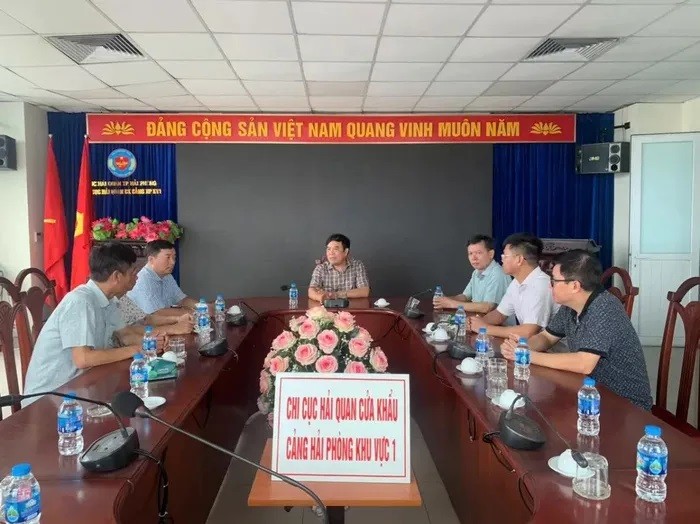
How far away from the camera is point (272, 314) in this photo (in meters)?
3.30

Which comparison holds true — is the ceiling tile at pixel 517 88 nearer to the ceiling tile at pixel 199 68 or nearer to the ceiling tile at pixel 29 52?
the ceiling tile at pixel 199 68

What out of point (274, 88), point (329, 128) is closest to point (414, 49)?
point (274, 88)

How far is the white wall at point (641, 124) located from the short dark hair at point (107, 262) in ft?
15.6

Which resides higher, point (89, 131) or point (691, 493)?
point (89, 131)

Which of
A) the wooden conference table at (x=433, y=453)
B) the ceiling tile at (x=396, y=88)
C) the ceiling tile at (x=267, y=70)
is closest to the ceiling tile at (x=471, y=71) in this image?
the ceiling tile at (x=396, y=88)

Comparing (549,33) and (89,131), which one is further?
(89,131)

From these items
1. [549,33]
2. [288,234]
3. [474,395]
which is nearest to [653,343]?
[549,33]

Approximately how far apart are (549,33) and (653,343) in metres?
3.33

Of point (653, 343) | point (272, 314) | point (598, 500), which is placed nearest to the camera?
point (598, 500)

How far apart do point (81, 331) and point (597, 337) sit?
6.03 feet

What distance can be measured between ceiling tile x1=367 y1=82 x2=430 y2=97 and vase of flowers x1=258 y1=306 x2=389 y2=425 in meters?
2.81

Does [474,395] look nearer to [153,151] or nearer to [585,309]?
[585,309]

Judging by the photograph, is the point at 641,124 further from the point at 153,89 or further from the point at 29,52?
the point at 29,52

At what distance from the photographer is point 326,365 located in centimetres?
165
